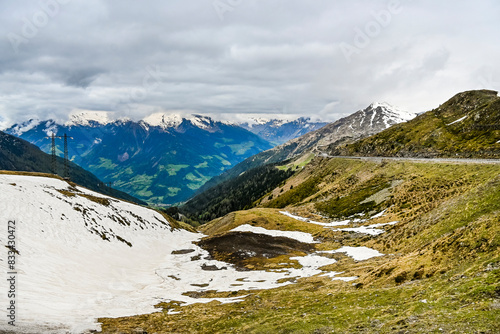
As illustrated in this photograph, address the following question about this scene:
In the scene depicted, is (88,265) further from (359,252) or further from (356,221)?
(356,221)

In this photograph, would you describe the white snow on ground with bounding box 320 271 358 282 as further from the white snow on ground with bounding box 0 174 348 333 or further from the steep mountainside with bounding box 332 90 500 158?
the steep mountainside with bounding box 332 90 500 158

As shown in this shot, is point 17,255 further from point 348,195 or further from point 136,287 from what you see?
point 348,195

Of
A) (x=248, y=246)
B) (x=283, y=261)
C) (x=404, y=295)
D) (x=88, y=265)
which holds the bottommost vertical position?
(x=283, y=261)

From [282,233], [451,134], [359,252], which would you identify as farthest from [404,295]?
[451,134]

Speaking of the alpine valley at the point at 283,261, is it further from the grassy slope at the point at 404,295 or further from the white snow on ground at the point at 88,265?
the white snow on ground at the point at 88,265

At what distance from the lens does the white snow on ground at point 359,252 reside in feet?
170

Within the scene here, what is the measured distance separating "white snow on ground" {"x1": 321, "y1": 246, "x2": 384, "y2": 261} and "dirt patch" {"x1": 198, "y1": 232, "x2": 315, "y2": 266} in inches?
325

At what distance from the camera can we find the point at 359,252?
56250mm

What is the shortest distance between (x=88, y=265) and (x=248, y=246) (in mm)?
36117

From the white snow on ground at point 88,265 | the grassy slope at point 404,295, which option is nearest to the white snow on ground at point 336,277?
the grassy slope at point 404,295

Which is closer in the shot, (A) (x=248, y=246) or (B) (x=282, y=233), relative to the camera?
(A) (x=248, y=246)

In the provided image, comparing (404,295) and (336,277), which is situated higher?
(404,295)

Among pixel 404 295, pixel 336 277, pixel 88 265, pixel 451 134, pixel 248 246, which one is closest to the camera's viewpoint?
pixel 404 295

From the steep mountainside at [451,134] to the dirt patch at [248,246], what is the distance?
71.4 metres
